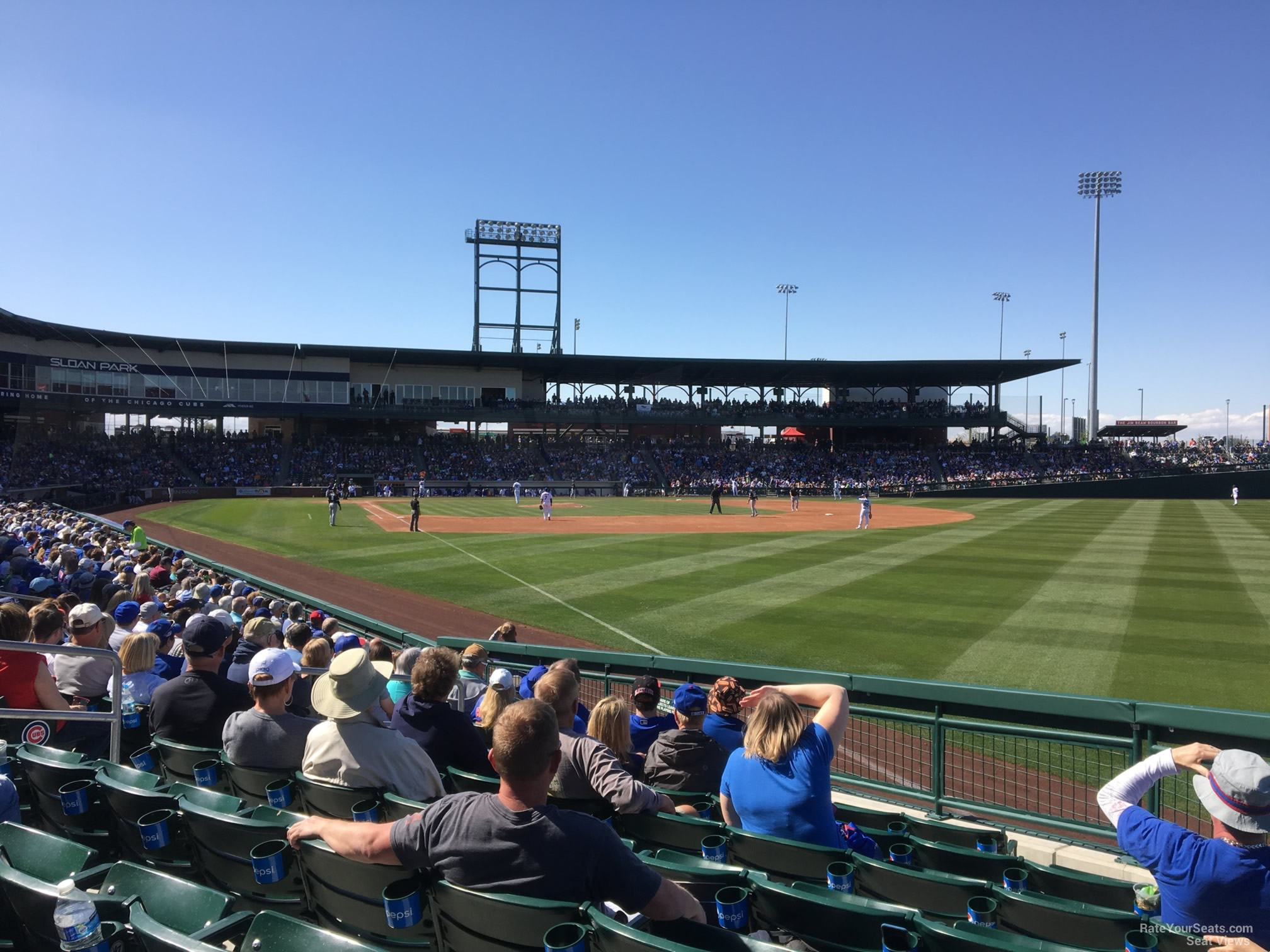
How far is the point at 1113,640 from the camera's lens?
1378 centimetres

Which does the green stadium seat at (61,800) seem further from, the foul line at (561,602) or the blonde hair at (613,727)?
the foul line at (561,602)

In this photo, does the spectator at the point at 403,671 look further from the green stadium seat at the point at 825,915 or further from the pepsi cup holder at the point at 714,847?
the green stadium seat at the point at 825,915

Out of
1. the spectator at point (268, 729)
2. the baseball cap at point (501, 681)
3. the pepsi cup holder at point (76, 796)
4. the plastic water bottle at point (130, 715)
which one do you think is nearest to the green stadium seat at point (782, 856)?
the baseball cap at point (501, 681)

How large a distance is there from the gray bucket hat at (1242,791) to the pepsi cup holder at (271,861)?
3.58 metres

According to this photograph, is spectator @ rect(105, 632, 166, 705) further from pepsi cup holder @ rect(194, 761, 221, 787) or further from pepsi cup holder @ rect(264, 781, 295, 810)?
pepsi cup holder @ rect(264, 781, 295, 810)

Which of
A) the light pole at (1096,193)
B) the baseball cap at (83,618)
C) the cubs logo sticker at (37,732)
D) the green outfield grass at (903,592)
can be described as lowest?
the green outfield grass at (903,592)

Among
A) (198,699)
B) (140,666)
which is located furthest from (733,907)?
(140,666)

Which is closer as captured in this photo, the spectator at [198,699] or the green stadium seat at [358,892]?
the green stadium seat at [358,892]

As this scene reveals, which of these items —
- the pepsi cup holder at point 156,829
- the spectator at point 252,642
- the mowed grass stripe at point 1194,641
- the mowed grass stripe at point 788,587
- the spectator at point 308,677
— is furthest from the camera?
the mowed grass stripe at point 788,587

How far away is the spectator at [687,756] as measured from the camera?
4.82 m

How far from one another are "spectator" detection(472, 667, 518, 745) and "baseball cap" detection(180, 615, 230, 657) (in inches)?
72.3

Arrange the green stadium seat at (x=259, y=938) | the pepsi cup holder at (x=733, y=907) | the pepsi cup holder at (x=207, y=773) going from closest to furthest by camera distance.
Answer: the green stadium seat at (x=259, y=938)
the pepsi cup holder at (x=733, y=907)
the pepsi cup holder at (x=207, y=773)

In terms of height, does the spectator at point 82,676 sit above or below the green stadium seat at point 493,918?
below

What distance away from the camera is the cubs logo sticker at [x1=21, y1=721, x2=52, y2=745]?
4.92 meters
